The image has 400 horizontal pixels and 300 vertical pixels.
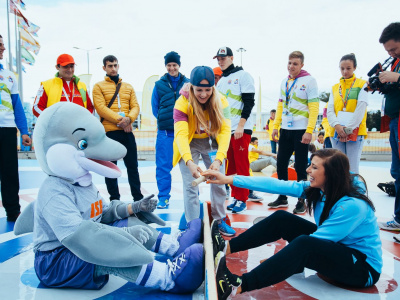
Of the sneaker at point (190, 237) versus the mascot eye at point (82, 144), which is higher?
the mascot eye at point (82, 144)

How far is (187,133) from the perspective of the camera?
8.77 feet

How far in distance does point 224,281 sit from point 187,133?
1.38m

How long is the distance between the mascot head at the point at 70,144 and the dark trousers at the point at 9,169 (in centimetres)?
185

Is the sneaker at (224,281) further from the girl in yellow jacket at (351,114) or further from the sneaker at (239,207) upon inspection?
the girl in yellow jacket at (351,114)

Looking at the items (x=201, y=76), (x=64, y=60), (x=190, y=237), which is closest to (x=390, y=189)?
(x=201, y=76)

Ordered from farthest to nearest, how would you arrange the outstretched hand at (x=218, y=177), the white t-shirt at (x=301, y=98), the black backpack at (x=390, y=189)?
the black backpack at (x=390, y=189) < the white t-shirt at (x=301, y=98) < the outstretched hand at (x=218, y=177)

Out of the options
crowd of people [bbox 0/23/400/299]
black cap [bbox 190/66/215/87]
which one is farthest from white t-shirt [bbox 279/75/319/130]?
black cap [bbox 190/66/215/87]

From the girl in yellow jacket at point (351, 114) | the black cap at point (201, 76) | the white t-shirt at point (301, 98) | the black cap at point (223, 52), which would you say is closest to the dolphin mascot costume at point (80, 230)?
the black cap at point (201, 76)

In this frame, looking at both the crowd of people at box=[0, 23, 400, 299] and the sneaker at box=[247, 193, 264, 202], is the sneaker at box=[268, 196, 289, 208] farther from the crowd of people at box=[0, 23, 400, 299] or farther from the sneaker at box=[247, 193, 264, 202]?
the sneaker at box=[247, 193, 264, 202]

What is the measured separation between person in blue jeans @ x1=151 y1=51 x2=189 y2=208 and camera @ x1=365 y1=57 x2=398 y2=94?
2178 millimetres

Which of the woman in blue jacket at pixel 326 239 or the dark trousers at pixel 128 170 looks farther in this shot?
the dark trousers at pixel 128 170

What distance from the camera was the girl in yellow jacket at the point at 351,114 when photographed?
3.59 metres

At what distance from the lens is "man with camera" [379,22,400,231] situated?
107 inches

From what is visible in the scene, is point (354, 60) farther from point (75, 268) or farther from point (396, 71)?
point (75, 268)
